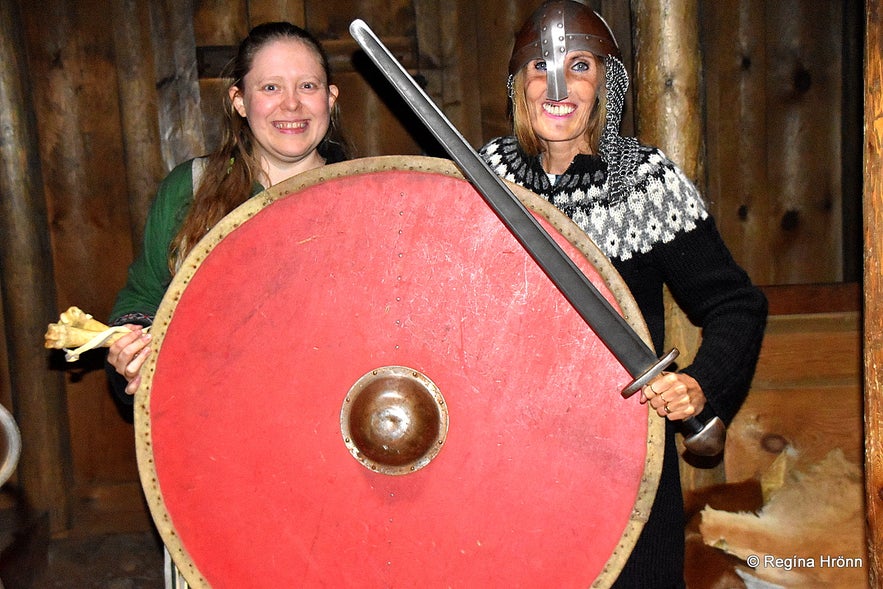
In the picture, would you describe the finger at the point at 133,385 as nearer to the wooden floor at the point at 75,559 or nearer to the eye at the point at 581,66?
the eye at the point at 581,66

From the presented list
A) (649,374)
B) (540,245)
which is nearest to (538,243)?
(540,245)

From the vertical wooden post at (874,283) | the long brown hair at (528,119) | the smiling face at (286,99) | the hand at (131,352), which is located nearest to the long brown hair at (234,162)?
the smiling face at (286,99)

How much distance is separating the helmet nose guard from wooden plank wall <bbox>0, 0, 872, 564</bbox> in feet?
4.06

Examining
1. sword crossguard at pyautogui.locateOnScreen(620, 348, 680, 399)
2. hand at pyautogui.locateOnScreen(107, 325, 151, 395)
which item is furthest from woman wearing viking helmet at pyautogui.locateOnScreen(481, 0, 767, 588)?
A: hand at pyautogui.locateOnScreen(107, 325, 151, 395)

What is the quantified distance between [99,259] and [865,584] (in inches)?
108

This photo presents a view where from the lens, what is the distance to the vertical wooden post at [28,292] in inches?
107

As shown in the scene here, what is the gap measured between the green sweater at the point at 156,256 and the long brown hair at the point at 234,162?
0.11ft

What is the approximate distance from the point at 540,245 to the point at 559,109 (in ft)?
1.45

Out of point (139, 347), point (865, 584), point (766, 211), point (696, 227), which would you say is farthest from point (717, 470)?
point (139, 347)

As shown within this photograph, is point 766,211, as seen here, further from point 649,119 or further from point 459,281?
point 459,281

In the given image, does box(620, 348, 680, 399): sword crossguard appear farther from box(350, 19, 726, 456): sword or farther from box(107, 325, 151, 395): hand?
box(107, 325, 151, 395): hand

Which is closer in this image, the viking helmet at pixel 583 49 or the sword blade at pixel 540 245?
the sword blade at pixel 540 245

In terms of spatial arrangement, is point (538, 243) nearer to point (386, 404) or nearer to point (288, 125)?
point (386, 404)

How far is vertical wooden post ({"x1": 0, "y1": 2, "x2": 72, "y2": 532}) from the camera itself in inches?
107
